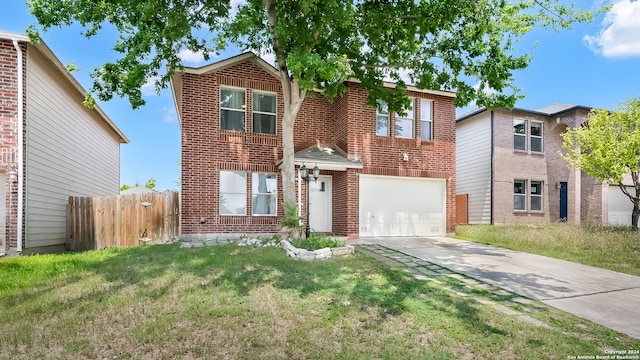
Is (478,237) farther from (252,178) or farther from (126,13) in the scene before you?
(126,13)

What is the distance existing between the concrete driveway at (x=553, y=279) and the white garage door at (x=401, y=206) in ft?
6.79

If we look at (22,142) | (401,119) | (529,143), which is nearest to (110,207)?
(22,142)

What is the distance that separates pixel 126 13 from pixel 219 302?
10.0 m

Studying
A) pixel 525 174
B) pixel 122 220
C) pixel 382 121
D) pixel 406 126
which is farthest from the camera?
pixel 525 174

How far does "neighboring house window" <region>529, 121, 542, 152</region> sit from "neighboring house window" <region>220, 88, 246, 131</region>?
46.0 ft

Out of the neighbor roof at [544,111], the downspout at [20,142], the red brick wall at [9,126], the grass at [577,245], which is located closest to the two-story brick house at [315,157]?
the grass at [577,245]

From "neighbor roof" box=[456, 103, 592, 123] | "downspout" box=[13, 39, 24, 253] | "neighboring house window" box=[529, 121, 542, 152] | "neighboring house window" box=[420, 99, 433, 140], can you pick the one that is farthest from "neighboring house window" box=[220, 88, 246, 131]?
"neighboring house window" box=[529, 121, 542, 152]

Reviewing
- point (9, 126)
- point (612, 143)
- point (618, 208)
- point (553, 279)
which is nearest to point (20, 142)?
point (9, 126)

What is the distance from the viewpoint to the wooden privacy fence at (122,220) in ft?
41.9

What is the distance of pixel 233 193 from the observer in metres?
12.4

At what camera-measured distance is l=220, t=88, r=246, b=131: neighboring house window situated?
12.5m

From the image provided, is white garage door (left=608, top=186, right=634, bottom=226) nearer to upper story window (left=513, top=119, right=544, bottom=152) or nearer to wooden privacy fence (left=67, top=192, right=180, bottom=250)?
upper story window (left=513, top=119, right=544, bottom=152)

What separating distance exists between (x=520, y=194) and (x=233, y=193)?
535 inches

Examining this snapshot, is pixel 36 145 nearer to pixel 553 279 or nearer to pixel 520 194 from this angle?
pixel 553 279
